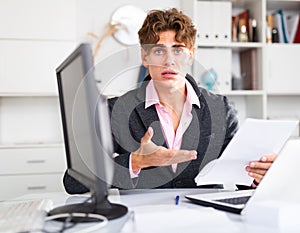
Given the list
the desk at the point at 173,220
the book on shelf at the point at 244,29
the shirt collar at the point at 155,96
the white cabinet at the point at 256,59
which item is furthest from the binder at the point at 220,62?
the desk at the point at 173,220

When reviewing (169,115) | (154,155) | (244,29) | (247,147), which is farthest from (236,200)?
(244,29)

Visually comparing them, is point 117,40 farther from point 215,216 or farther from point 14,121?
point 215,216

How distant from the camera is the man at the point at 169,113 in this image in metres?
1.50

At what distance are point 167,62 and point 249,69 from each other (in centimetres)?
208

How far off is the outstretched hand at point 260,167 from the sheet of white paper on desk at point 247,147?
Answer: 0.04 feet

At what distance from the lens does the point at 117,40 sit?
3.37 meters

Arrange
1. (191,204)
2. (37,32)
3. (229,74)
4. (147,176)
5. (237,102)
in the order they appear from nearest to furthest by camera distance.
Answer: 1. (191,204)
2. (147,176)
3. (37,32)
4. (229,74)
5. (237,102)

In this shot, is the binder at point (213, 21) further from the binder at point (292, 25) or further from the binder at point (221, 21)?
the binder at point (292, 25)

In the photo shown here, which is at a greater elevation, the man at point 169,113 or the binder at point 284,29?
the binder at point 284,29

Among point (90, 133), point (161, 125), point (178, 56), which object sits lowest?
point (161, 125)

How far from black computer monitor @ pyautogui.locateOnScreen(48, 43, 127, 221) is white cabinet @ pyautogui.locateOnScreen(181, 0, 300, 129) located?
7.22ft

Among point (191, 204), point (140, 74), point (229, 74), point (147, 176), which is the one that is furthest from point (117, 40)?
point (191, 204)

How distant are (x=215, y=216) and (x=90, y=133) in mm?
360

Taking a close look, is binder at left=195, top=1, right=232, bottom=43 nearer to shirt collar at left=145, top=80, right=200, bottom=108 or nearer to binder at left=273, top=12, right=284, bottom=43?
binder at left=273, top=12, right=284, bottom=43
